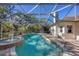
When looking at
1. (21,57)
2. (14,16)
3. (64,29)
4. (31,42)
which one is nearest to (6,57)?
(21,57)

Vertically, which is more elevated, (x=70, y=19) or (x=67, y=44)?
(x=70, y=19)

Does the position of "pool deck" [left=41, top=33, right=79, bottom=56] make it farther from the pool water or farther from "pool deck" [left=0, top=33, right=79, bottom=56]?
the pool water

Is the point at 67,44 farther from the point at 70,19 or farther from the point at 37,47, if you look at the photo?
the point at 37,47

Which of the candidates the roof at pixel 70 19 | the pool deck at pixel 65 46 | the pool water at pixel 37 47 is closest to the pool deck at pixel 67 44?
the pool deck at pixel 65 46

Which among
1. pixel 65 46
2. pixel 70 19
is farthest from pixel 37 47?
pixel 70 19

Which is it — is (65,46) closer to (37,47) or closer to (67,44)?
(67,44)

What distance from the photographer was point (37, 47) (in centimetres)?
608

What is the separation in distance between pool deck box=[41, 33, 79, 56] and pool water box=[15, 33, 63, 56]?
14cm

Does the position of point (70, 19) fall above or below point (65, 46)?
above

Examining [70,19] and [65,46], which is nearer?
[70,19]

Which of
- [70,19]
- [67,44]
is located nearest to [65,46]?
[67,44]

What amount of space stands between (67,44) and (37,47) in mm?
997

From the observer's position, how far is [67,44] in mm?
6066

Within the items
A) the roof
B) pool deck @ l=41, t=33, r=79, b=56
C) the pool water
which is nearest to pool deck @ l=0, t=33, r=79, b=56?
pool deck @ l=41, t=33, r=79, b=56
